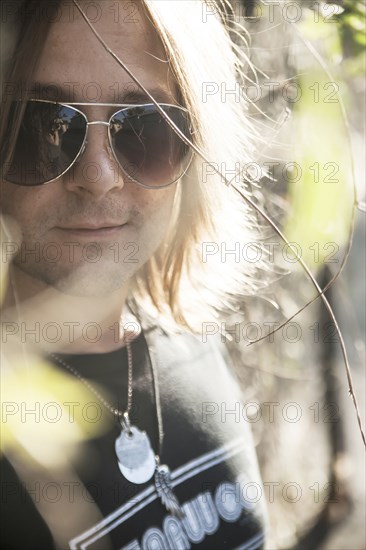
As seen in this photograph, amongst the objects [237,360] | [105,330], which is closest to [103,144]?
[105,330]

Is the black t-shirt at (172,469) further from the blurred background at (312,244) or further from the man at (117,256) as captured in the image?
the blurred background at (312,244)

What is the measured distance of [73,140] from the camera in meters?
1.42

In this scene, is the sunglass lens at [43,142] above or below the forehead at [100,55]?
below

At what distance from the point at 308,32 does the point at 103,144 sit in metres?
0.62

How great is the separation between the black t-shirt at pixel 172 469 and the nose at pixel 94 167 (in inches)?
14.1

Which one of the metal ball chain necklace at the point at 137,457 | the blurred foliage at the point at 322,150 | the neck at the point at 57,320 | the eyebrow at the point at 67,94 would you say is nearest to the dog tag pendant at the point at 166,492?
the metal ball chain necklace at the point at 137,457

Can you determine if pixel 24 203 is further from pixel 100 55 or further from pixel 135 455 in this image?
pixel 135 455

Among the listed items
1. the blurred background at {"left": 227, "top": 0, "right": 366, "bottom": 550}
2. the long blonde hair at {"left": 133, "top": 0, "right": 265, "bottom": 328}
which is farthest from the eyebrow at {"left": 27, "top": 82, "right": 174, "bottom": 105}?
the blurred background at {"left": 227, "top": 0, "right": 366, "bottom": 550}

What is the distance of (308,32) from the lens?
1719 millimetres

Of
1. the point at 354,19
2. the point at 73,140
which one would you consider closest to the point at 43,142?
the point at 73,140

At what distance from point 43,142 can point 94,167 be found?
0.12 m

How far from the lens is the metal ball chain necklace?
1.49 meters

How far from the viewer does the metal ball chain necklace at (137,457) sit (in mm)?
1492

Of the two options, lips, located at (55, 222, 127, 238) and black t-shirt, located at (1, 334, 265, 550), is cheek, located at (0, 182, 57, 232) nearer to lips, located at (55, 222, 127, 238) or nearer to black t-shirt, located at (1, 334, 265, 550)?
lips, located at (55, 222, 127, 238)
